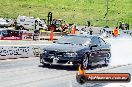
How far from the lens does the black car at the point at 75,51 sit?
1706 centimetres

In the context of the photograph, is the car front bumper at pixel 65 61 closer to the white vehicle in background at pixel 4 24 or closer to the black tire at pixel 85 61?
the black tire at pixel 85 61

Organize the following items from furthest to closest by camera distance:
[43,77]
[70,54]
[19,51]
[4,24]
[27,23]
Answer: [4,24] → [27,23] → [19,51] → [70,54] → [43,77]

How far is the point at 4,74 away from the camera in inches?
592

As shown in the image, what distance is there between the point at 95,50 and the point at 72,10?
63053 mm

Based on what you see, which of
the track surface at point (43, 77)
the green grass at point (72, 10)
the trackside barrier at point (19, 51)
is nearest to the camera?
the track surface at point (43, 77)

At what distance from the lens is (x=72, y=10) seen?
81312 mm

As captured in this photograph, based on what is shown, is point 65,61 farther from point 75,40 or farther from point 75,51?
point 75,40

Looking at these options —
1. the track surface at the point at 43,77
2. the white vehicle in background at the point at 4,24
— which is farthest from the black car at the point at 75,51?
the white vehicle in background at the point at 4,24

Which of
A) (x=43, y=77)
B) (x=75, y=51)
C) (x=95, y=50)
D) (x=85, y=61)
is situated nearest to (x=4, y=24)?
(x=95, y=50)

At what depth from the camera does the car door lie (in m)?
18.3

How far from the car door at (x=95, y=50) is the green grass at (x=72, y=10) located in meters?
54.7

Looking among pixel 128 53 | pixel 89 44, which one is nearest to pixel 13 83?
pixel 89 44

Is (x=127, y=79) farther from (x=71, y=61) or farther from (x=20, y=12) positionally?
(x=20, y=12)

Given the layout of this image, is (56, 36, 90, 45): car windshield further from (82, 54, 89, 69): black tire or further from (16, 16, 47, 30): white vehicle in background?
(16, 16, 47, 30): white vehicle in background
